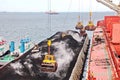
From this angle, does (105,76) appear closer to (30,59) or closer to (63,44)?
(30,59)

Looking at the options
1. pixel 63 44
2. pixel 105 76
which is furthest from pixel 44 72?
pixel 63 44

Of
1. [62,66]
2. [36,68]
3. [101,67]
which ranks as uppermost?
[101,67]

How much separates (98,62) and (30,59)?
661cm

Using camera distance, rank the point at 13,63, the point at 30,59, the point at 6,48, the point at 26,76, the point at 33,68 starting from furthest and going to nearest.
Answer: the point at 6,48 → the point at 30,59 → the point at 13,63 → the point at 33,68 → the point at 26,76

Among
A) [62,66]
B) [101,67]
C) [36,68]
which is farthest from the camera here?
[62,66]

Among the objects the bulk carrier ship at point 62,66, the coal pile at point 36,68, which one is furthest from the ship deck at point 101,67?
the coal pile at point 36,68

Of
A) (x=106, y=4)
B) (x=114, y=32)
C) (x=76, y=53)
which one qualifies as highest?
(x=106, y=4)

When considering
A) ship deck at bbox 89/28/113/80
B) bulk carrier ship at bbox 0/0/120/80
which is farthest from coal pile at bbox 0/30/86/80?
ship deck at bbox 89/28/113/80

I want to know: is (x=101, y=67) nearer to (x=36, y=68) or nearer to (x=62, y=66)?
(x=62, y=66)

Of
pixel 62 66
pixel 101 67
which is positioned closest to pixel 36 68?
pixel 62 66

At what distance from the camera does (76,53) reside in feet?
82.8

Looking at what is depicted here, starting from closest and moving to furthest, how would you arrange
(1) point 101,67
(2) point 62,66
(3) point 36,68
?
(1) point 101,67
(3) point 36,68
(2) point 62,66

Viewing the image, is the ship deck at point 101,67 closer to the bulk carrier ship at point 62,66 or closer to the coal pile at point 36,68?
the bulk carrier ship at point 62,66

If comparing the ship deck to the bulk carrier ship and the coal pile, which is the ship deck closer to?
the bulk carrier ship
